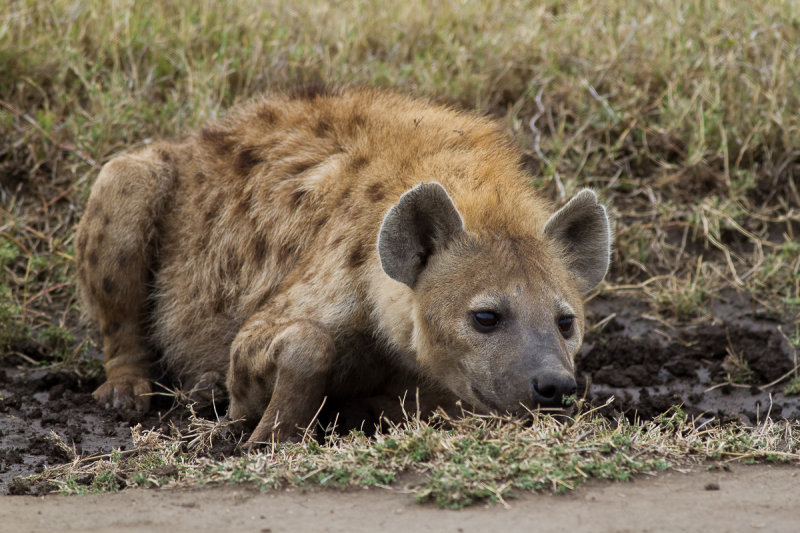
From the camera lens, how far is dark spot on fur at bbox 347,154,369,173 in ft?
12.9

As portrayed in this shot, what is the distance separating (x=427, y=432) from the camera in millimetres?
3010

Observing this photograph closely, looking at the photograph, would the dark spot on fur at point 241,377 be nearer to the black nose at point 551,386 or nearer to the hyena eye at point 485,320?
the hyena eye at point 485,320

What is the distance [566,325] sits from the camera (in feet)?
11.1

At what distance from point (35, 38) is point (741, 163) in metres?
3.81

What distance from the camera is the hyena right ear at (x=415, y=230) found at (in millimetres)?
3342

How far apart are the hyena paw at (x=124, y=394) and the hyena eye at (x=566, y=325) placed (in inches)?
65.0

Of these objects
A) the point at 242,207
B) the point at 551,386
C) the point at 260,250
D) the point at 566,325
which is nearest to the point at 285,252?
the point at 260,250

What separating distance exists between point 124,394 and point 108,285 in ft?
1.51

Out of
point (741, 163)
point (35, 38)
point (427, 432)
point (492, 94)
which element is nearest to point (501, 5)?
point (492, 94)

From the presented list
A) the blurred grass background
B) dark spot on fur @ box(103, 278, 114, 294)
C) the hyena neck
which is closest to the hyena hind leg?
dark spot on fur @ box(103, 278, 114, 294)

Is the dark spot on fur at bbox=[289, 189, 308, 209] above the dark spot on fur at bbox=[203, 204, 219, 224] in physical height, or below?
above

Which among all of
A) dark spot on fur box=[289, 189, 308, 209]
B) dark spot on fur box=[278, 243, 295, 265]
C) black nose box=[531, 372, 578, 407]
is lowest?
black nose box=[531, 372, 578, 407]

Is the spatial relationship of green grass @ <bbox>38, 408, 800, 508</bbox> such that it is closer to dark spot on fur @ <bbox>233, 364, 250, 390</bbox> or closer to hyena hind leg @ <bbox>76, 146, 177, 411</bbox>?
dark spot on fur @ <bbox>233, 364, 250, 390</bbox>

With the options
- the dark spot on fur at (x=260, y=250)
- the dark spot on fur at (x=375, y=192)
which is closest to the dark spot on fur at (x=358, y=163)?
the dark spot on fur at (x=375, y=192)
